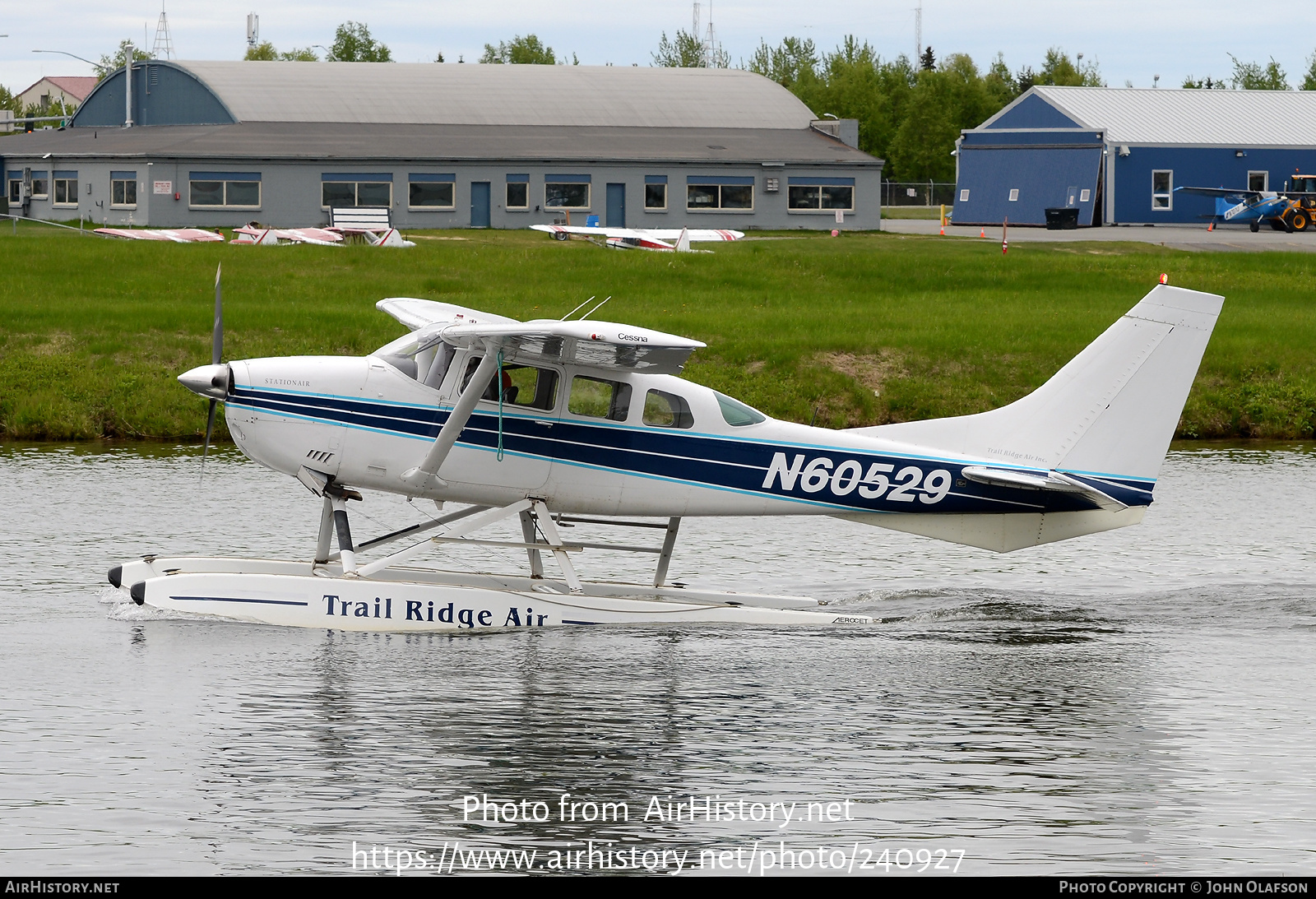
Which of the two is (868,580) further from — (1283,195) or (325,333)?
(1283,195)

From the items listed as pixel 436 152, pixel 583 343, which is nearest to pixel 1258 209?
pixel 436 152

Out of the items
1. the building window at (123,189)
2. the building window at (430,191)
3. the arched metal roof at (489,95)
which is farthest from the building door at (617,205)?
the building window at (123,189)

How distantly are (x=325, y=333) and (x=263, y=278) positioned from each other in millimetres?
5254

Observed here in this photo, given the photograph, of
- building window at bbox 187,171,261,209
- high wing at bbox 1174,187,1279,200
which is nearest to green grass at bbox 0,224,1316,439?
building window at bbox 187,171,261,209

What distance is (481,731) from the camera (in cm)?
1020

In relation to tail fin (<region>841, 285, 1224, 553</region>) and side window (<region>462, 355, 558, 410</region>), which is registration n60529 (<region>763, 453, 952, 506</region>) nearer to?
tail fin (<region>841, 285, 1224, 553</region>)

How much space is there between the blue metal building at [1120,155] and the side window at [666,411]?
5059 cm

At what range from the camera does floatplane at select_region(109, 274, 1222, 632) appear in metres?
12.7

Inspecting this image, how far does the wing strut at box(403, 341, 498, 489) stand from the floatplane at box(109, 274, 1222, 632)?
2cm

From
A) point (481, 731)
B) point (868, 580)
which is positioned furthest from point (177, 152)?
point (481, 731)

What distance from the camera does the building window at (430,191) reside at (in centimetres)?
5550

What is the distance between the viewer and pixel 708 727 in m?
10.5

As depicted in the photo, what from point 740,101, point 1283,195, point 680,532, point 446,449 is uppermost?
point 740,101
